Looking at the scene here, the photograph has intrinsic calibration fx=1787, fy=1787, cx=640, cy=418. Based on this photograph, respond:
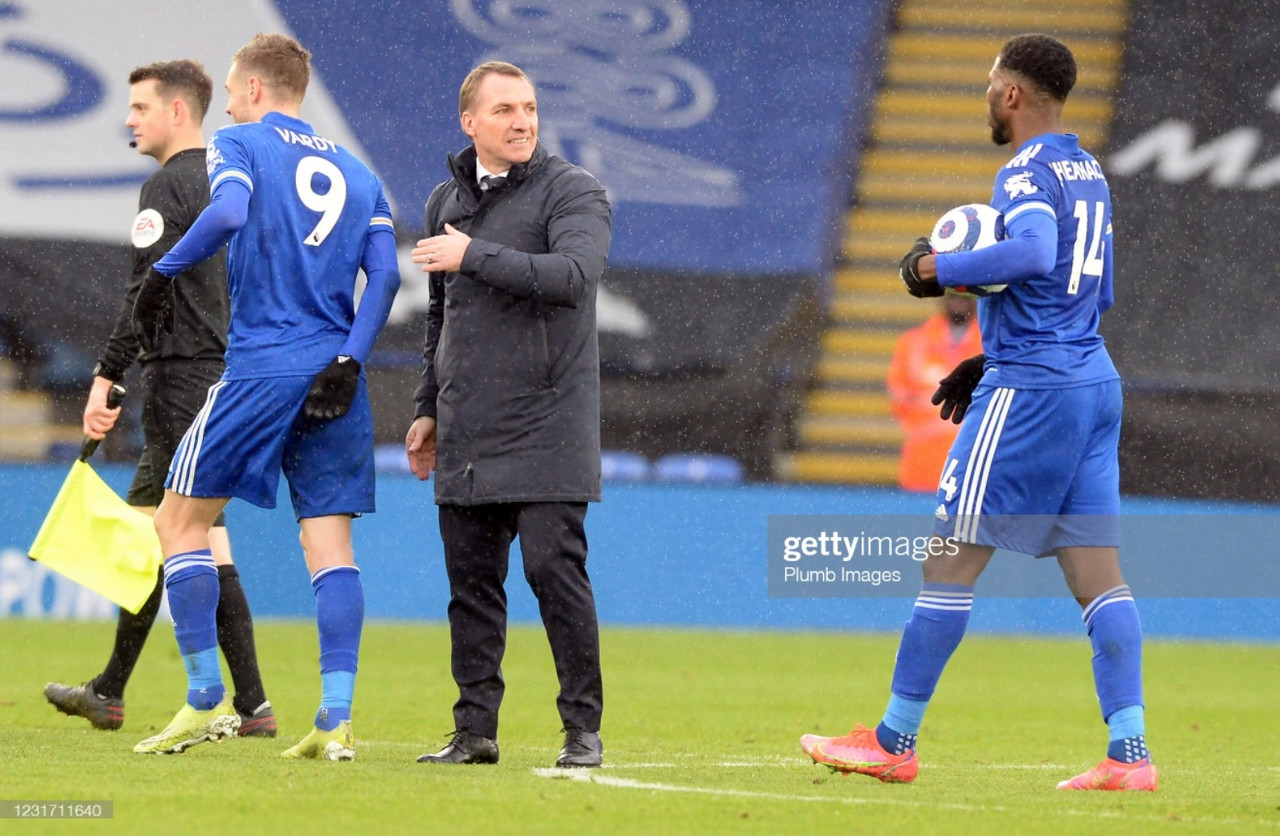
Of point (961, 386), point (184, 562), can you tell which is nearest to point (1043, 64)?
point (961, 386)

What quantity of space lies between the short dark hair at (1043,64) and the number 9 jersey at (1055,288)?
0.13 m

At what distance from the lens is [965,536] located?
454 cm

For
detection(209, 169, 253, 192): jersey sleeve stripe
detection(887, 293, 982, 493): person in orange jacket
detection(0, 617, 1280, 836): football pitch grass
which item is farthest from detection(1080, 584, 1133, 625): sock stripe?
detection(887, 293, 982, 493): person in orange jacket

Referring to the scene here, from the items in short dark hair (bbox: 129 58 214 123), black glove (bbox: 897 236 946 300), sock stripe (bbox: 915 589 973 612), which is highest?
short dark hair (bbox: 129 58 214 123)

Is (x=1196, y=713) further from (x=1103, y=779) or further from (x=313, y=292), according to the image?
(x=313, y=292)

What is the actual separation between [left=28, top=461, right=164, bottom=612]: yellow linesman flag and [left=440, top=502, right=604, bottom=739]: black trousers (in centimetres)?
116

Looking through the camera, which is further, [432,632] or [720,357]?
[720,357]

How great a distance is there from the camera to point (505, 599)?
489cm

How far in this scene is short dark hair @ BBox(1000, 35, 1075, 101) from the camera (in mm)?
4672

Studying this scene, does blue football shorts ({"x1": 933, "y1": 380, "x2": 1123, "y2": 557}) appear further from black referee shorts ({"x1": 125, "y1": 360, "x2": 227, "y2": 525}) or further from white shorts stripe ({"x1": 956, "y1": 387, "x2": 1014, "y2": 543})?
black referee shorts ({"x1": 125, "y1": 360, "x2": 227, "y2": 525})

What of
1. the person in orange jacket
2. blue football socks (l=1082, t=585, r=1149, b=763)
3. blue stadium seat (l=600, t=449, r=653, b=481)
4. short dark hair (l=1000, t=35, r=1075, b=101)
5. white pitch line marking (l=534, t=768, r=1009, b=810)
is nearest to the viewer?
white pitch line marking (l=534, t=768, r=1009, b=810)

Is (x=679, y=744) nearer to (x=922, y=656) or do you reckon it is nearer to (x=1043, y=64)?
(x=922, y=656)

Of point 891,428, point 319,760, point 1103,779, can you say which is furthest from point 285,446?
point 891,428

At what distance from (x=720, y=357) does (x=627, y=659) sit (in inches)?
180
